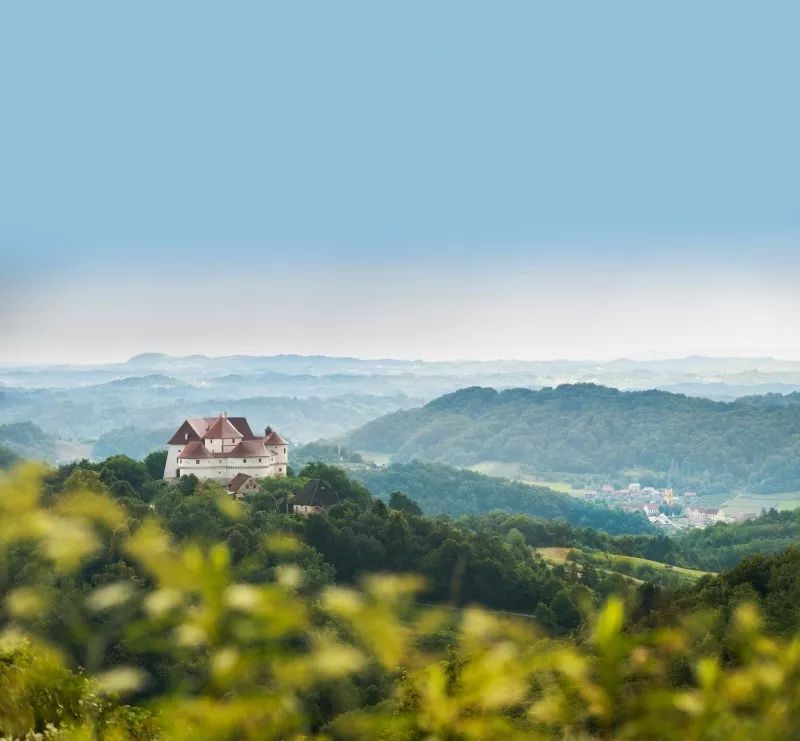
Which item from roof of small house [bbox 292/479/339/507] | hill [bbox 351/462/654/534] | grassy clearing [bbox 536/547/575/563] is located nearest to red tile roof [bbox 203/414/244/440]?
roof of small house [bbox 292/479/339/507]

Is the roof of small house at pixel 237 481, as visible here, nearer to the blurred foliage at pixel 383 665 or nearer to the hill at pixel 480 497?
the blurred foliage at pixel 383 665

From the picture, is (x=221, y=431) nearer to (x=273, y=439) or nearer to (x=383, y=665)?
(x=273, y=439)

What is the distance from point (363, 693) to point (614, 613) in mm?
23957

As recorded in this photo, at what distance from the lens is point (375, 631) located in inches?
129

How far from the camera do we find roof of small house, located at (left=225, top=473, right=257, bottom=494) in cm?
4672

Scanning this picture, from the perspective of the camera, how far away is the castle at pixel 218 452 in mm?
47719

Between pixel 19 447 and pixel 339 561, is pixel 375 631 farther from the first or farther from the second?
pixel 19 447

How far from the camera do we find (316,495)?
4903cm

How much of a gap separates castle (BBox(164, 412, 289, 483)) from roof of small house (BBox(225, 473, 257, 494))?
0.23 m

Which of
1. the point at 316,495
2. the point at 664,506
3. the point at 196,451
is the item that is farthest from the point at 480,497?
the point at 196,451

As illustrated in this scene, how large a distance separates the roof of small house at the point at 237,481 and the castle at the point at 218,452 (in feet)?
0.74

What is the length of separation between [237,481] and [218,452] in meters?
1.81

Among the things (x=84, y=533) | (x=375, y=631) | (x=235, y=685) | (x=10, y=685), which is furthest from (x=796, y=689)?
(x=10, y=685)

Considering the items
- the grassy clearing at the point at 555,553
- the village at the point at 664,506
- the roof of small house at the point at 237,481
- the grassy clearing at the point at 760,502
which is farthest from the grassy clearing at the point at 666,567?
the grassy clearing at the point at 760,502
